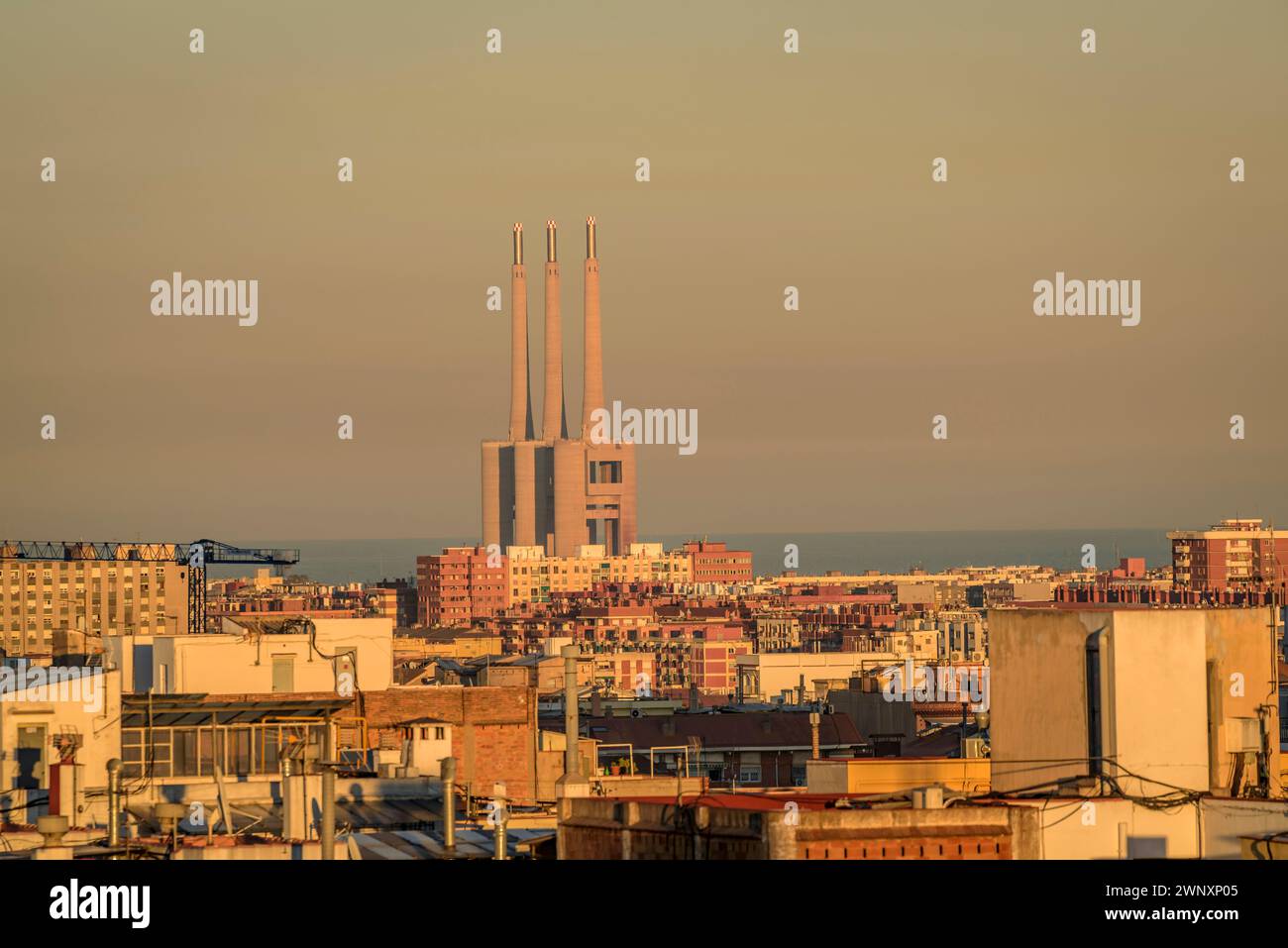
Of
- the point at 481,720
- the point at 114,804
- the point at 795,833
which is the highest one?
the point at 795,833

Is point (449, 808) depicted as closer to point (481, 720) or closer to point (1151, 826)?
point (1151, 826)

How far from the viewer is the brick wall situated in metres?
42.2

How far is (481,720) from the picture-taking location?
145ft

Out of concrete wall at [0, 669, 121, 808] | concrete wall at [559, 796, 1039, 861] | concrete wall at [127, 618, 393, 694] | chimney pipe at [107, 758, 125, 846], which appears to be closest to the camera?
concrete wall at [559, 796, 1039, 861]

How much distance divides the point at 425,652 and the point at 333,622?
329 feet

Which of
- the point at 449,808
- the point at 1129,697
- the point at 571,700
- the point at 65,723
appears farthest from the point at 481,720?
the point at 1129,697

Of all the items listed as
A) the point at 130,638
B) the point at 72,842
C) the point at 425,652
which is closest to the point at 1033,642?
the point at 72,842

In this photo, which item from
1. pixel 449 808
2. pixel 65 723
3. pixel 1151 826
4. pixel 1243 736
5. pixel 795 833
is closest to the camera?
pixel 795 833

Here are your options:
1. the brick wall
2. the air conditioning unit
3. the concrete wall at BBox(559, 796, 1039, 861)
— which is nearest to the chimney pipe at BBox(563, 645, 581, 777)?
the air conditioning unit

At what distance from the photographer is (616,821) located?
18812mm

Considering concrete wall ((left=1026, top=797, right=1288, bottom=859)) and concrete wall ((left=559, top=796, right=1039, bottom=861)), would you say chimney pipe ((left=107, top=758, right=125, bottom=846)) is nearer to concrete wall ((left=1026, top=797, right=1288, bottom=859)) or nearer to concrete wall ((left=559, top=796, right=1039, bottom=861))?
concrete wall ((left=559, top=796, right=1039, bottom=861))
